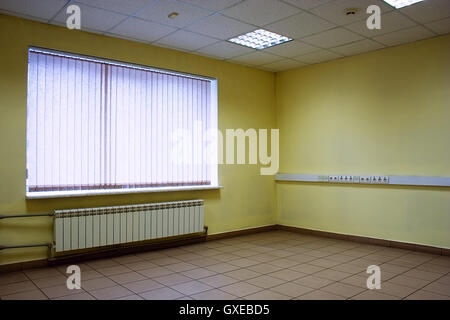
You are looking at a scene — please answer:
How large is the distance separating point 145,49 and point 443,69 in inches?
166

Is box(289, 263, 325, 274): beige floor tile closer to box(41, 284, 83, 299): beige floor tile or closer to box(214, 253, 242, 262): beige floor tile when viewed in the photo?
box(214, 253, 242, 262): beige floor tile

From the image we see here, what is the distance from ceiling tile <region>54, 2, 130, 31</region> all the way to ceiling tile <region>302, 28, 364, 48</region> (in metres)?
2.58

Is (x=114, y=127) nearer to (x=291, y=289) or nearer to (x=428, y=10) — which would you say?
(x=291, y=289)

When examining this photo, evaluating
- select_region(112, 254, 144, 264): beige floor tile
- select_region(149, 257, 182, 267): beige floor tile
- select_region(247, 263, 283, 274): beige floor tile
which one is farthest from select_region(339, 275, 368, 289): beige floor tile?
select_region(112, 254, 144, 264): beige floor tile

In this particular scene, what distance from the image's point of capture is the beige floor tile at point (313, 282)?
3832 mm

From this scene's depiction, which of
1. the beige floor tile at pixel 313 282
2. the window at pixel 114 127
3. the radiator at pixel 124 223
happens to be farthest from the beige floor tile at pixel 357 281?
the window at pixel 114 127

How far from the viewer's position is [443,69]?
4.94 meters

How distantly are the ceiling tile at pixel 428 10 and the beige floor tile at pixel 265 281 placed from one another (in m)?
3.38

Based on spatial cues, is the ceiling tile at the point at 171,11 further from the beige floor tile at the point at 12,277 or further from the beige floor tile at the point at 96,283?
the beige floor tile at the point at 12,277

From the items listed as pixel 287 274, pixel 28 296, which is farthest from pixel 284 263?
pixel 28 296

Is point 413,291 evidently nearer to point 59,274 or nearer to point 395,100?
point 395,100

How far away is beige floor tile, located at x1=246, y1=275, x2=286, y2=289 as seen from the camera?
3840 mm

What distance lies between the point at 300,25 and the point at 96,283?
3.90m

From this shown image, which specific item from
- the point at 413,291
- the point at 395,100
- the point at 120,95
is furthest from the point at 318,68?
the point at 413,291
